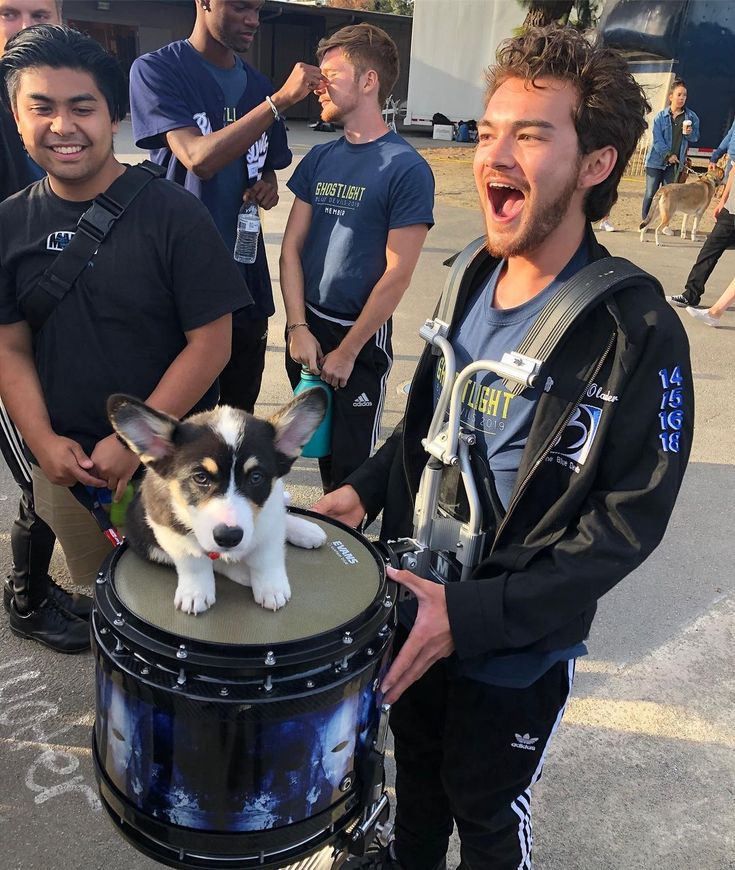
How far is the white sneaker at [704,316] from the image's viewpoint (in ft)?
27.3

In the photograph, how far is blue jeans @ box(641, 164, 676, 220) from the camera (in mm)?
12422

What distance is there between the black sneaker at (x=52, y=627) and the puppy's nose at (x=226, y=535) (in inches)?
87.3

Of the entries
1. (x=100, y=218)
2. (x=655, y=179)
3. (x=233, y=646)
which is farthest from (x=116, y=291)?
(x=655, y=179)

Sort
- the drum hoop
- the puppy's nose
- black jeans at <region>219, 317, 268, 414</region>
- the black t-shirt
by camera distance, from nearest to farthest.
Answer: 1. the drum hoop
2. the puppy's nose
3. the black t-shirt
4. black jeans at <region>219, 317, 268, 414</region>

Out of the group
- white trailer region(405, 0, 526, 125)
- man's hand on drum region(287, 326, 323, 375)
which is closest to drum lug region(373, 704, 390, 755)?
man's hand on drum region(287, 326, 323, 375)

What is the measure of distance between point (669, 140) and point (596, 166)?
12188 millimetres

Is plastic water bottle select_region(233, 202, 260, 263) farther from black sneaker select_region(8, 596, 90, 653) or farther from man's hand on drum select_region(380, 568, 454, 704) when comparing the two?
man's hand on drum select_region(380, 568, 454, 704)

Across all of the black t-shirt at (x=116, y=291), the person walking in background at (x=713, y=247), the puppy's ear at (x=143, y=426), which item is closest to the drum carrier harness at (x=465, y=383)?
the puppy's ear at (x=143, y=426)

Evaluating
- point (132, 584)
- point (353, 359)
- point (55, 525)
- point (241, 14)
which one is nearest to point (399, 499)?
point (132, 584)

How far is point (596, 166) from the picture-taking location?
1.75m

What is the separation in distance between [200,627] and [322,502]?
0.88m

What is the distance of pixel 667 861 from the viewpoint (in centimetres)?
247

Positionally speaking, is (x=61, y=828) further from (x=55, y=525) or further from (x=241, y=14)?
(x=241, y=14)

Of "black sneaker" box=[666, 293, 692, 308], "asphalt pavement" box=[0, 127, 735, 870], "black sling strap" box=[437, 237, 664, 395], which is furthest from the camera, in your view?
"black sneaker" box=[666, 293, 692, 308]
